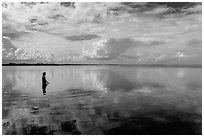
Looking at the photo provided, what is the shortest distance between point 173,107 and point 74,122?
896 cm

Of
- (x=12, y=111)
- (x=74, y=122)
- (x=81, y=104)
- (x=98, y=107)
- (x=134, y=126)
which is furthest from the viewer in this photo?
(x=81, y=104)

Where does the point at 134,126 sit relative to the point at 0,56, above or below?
below

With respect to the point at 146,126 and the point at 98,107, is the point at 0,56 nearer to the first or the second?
the point at 98,107

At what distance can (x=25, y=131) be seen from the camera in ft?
41.7

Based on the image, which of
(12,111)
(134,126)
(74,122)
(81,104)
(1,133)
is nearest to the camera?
(1,133)

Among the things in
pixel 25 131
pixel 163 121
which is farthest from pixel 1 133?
pixel 163 121

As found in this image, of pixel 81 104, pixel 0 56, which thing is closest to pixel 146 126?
pixel 81 104

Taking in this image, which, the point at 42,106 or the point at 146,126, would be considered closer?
the point at 146,126

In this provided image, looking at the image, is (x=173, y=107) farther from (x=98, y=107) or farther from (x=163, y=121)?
(x=98, y=107)

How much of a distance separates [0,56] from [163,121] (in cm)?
1295

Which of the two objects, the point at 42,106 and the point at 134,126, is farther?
the point at 42,106

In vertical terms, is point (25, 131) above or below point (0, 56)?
below

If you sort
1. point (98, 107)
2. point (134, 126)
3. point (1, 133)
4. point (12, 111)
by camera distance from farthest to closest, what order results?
1. point (98, 107)
2. point (12, 111)
3. point (134, 126)
4. point (1, 133)

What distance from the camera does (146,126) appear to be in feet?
43.8
